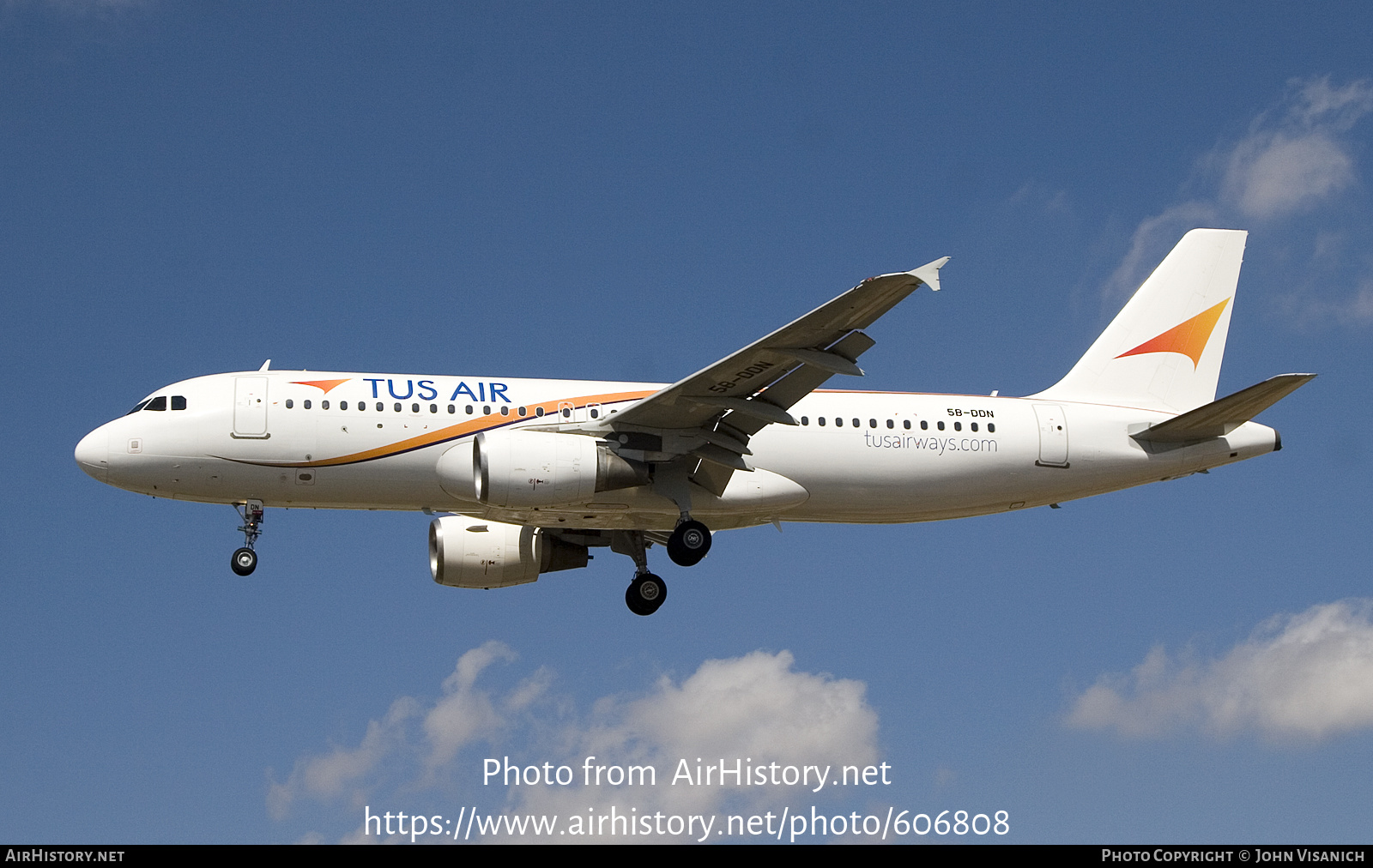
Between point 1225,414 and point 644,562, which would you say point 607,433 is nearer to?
point 644,562

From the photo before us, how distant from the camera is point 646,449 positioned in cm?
3170

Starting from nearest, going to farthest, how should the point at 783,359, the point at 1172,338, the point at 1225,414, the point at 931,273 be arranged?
the point at 931,273 < the point at 783,359 < the point at 1225,414 < the point at 1172,338

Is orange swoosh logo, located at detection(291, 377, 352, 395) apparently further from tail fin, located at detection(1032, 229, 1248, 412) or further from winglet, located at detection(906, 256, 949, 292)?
tail fin, located at detection(1032, 229, 1248, 412)

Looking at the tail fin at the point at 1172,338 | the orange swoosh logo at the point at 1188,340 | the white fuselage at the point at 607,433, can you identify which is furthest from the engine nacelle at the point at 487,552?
the orange swoosh logo at the point at 1188,340

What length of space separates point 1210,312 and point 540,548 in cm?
1657

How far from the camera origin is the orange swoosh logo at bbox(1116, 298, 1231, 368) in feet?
124

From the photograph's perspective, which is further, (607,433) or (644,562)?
(644,562)

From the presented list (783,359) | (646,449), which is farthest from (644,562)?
(783,359)

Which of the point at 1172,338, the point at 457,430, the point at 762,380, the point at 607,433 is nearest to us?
the point at 762,380

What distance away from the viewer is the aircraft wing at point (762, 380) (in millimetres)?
27172

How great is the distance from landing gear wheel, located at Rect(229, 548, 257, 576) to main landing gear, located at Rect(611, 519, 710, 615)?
8.09 metres

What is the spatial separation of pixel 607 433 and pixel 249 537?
7.26 meters

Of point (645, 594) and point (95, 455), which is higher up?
point (95, 455)

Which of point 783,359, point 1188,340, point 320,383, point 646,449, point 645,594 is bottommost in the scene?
point 645,594
